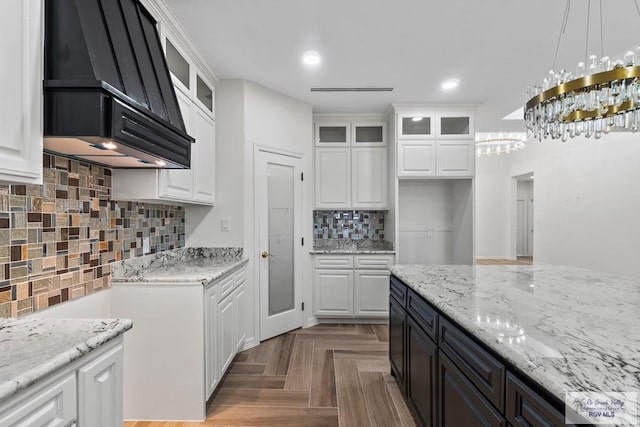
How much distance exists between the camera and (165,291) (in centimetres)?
204

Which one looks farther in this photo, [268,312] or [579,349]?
[268,312]

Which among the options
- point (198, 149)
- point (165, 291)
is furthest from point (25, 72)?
point (198, 149)

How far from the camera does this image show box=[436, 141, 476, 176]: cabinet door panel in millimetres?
3854

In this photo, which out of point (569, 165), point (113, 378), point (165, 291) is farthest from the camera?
point (569, 165)

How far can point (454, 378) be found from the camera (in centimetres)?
138

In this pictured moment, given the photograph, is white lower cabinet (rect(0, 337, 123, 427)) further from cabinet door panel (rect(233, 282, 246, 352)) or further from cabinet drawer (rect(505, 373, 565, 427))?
cabinet door panel (rect(233, 282, 246, 352))

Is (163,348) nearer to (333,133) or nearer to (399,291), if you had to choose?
(399,291)

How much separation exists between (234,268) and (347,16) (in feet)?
6.98

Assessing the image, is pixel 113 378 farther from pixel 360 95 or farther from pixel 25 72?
pixel 360 95

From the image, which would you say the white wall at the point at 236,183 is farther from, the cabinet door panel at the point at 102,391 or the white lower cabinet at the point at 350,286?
the cabinet door panel at the point at 102,391

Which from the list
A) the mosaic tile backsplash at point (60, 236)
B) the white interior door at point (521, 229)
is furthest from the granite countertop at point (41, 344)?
the white interior door at point (521, 229)

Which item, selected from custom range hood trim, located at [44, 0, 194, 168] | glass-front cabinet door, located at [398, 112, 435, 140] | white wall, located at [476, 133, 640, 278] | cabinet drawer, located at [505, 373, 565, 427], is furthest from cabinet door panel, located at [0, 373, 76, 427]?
white wall, located at [476, 133, 640, 278]

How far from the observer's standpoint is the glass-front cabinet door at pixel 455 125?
388 cm

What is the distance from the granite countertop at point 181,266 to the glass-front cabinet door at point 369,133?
7.18 feet
